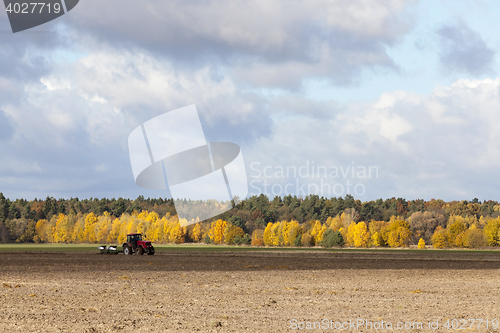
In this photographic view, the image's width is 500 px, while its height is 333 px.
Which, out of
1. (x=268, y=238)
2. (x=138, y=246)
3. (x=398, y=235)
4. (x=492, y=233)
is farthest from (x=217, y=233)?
(x=138, y=246)

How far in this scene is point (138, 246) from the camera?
5909cm

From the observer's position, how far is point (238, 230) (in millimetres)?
173125

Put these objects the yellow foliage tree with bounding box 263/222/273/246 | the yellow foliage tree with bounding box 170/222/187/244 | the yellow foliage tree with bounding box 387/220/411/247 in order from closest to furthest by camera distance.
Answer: the yellow foliage tree with bounding box 387/220/411/247 < the yellow foliage tree with bounding box 263/222/273/246 < the yellow foliage tree with bounding box 170/222/187/244

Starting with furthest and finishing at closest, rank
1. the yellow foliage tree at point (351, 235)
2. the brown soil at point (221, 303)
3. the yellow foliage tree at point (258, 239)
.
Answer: the yellow foliage tree at point (258, 239) → the yellow foliage tree at point (351, 235) → the brown soil at point (221, 303)

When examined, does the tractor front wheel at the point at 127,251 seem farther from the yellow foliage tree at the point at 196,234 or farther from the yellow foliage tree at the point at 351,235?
the yellow foliage tree at the point at 196,234

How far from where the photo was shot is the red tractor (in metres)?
58.2

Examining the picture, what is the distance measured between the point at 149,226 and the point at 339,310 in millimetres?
168752

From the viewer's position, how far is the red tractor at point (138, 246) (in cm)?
5822

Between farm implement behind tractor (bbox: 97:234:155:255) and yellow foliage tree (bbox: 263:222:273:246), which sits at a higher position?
farm implement behind tractor (bbox: 97:234:155:255)

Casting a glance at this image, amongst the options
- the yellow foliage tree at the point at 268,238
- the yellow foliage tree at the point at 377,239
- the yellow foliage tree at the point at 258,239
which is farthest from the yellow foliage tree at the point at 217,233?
the yellow foliage tree at the point at 377,239

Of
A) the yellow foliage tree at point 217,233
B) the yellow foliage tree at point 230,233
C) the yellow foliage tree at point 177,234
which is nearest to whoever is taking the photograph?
the yellow foliage tree at point 230,233

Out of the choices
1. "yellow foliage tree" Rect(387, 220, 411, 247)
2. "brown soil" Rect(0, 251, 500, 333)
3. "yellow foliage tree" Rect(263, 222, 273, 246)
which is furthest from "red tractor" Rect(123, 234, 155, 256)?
"yellow foliage tree" Rect(263, 222, 273, 246)

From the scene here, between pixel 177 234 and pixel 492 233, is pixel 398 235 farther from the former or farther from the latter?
pixel 177 234

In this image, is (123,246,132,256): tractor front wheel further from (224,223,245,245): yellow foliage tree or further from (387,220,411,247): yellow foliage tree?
(224,223,245,245): yellow foliage tree
